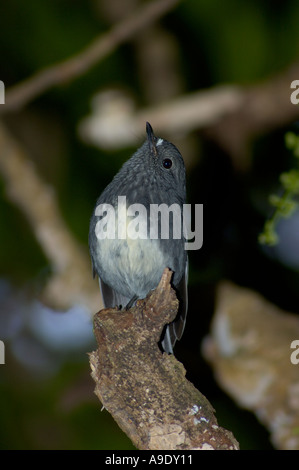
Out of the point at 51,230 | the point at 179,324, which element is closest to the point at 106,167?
the point at 51,230

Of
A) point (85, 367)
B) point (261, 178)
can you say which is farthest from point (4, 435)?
point (261, 178)

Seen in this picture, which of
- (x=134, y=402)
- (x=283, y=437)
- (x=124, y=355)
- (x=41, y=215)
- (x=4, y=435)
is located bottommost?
(x=4, y=435)

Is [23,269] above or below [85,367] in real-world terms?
above

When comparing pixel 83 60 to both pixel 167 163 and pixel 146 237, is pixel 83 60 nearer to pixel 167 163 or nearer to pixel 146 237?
pixel 167 163

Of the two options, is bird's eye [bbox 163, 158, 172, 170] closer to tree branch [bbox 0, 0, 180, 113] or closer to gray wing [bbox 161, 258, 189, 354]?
gray wing [bbox 161, 258, 189, 354]

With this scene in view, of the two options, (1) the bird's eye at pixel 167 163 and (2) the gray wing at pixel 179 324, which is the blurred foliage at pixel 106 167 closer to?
(2) the gray wing at pixel 179 324

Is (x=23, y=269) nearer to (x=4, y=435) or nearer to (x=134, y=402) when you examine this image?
(x=4, y=435)

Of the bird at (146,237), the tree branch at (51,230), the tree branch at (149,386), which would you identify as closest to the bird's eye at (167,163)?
the bird at (146,237)
